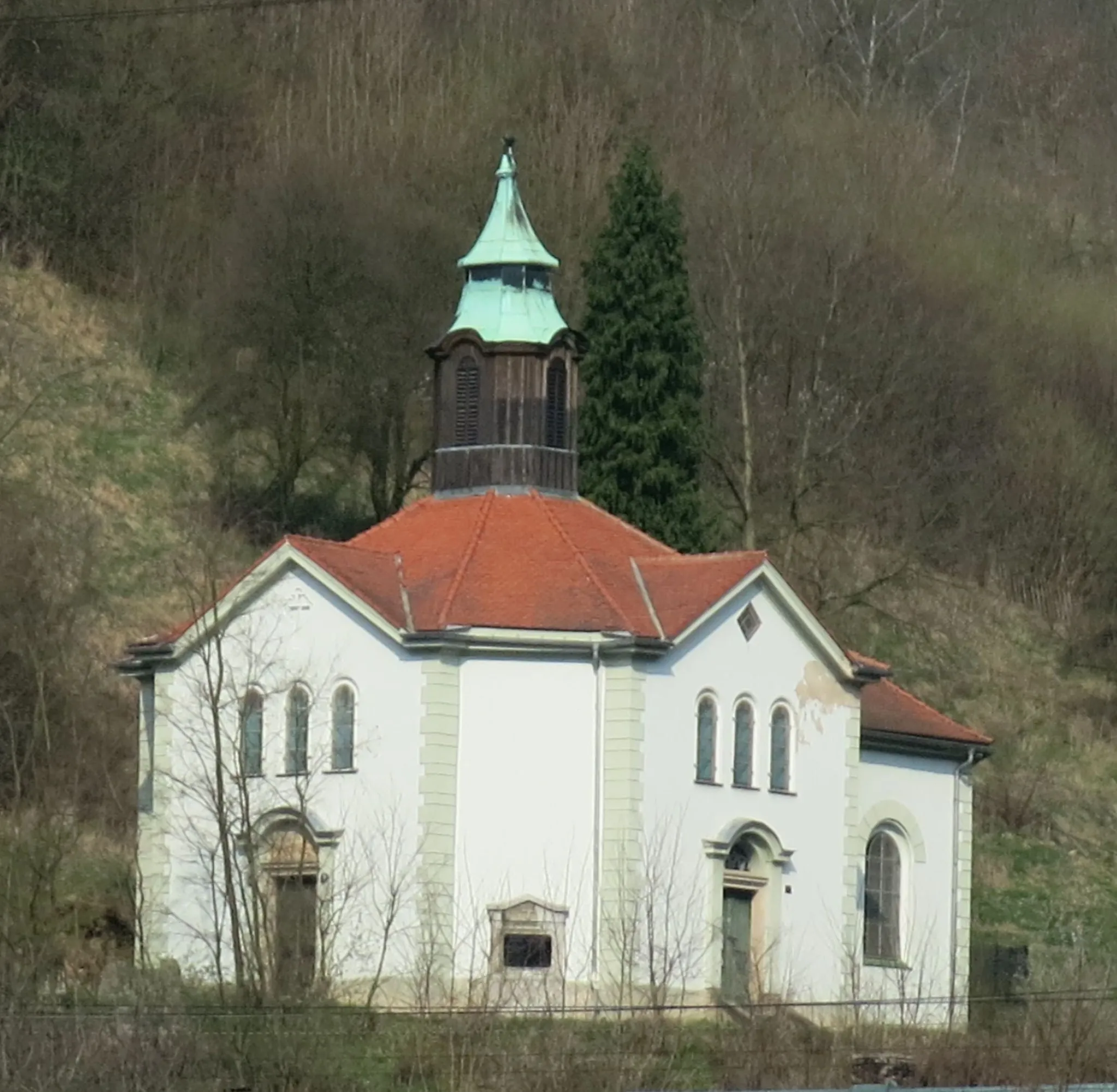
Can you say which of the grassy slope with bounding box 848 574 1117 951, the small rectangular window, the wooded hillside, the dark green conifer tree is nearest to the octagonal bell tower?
the dark green conifer tree

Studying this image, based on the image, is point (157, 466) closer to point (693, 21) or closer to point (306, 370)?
point (306, 370)

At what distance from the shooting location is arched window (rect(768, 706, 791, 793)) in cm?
4447

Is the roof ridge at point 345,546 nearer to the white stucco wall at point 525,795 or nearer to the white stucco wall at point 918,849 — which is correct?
the white stucco wall at point 525,795

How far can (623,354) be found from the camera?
178 feet

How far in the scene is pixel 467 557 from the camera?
146 ft

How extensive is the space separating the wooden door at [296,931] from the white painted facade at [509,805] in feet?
0.72

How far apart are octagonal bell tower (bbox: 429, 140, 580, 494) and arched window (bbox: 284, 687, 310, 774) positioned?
4573 millimetres

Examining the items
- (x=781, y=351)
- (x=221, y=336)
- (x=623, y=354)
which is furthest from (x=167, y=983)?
(x=781, y=351)

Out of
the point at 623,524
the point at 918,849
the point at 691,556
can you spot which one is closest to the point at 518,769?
the point at 691,556

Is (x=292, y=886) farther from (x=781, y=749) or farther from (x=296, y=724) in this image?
(x=781, y=749)

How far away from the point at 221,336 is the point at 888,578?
12.8 m

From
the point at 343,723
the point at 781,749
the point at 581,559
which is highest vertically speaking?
the point at 581,559

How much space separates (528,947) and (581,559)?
5.48 m

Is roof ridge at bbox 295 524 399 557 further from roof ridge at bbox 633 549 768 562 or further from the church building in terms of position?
roof ridge at bbox 633 549 768 562
